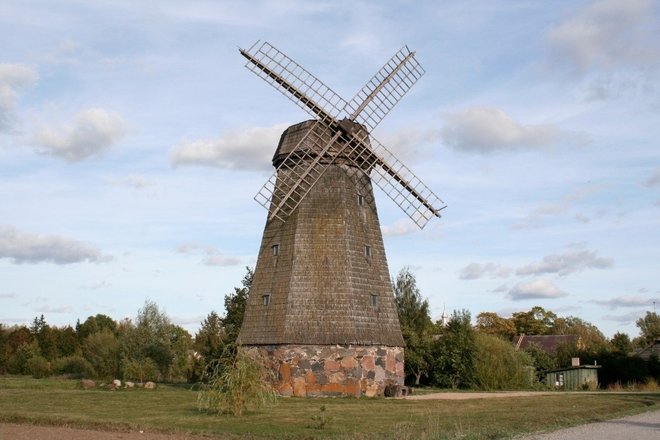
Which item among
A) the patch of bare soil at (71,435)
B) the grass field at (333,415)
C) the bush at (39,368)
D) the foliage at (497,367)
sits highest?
the foliage at (497,367)

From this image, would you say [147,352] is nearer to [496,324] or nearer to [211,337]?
[211,337]

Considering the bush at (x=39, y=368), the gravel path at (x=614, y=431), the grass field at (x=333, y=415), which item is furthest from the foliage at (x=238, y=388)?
the bush at (x=39, y=368)

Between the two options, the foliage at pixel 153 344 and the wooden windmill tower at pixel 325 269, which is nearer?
the wooden windmill tower at pixel 325 269

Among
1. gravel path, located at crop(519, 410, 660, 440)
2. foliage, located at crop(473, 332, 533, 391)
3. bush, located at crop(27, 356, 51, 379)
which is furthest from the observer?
bush, located at crop(27, 356, 51, 379)

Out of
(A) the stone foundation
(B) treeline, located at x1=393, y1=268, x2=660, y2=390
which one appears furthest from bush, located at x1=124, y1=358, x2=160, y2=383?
(B) treeline, located at x1=393, y1=268, x2=660, y2=390

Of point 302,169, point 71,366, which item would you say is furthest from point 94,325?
point 302,169

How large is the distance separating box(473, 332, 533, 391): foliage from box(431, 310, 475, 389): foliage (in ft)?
1.14

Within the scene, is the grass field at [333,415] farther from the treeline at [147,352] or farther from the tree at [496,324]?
the tree at [496,324]

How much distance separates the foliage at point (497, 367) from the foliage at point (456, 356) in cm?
35

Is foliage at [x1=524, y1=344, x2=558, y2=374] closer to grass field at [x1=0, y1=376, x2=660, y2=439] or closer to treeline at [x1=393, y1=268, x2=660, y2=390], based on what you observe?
treeline at [x1=393, y1=268, x2=660, y2=390]

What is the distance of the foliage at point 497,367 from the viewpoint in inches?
1315

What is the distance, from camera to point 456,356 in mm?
34188

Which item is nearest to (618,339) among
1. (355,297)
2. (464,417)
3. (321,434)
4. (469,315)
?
(469,315)

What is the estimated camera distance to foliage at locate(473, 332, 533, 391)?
33406 mm
